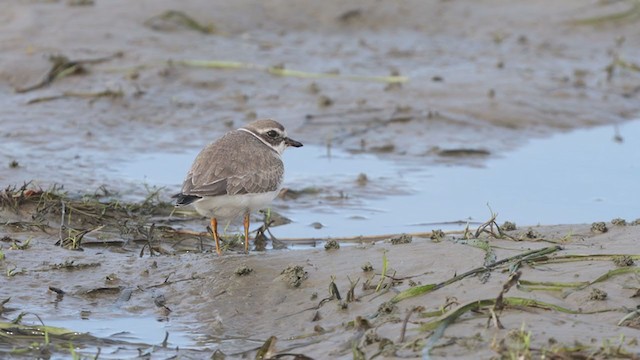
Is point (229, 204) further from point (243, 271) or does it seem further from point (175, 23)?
point (175, 23)

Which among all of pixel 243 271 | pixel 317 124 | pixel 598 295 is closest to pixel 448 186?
pixel 317 124

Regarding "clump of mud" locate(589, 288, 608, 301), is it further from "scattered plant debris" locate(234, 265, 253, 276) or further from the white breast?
the white breast

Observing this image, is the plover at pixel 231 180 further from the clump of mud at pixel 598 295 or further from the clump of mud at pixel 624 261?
the clump of mud at pixel 598 295

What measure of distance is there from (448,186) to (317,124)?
2371 mm

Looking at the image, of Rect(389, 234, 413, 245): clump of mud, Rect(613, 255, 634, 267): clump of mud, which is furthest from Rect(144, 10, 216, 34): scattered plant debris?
Rect(613, 255, 634, 267): clump of mud

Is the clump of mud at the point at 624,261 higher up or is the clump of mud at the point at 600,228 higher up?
the clump of mud at the point at 600,228

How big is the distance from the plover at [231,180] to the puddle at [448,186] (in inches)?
37.5

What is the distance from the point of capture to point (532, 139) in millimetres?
13008

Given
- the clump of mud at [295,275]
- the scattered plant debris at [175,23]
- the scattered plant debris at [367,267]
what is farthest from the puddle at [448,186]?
A: the scattered plant debris at [175,23]

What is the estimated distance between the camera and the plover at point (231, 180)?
26.9 ft

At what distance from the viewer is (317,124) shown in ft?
42.7

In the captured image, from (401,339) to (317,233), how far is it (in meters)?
3.67

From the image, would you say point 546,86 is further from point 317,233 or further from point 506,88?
point 317,233

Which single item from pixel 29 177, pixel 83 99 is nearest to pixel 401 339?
pixel 29 177
